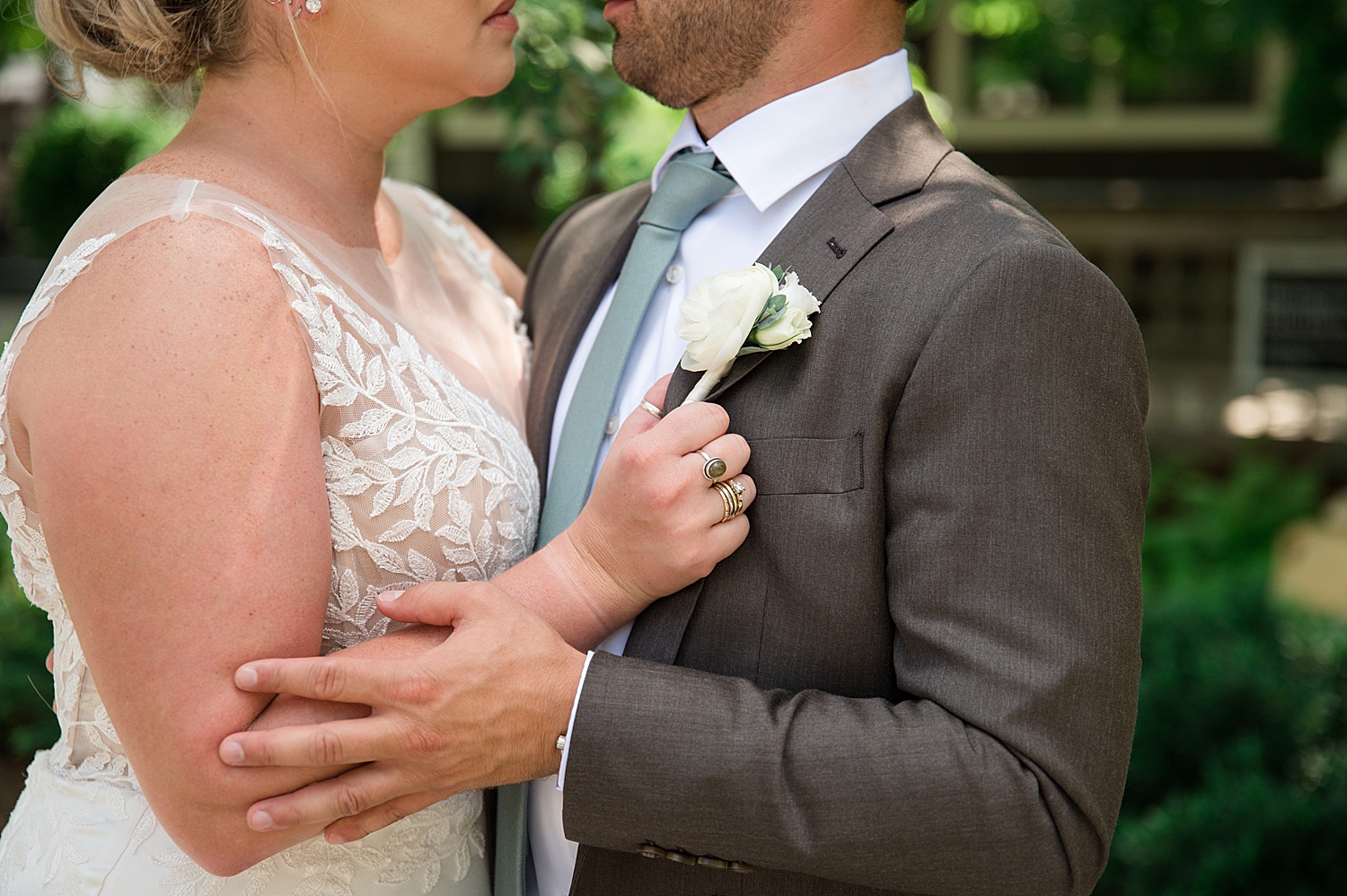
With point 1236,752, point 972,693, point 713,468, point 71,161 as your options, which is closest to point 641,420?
point 713,468

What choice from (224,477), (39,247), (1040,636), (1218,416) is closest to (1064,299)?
(1040,636)

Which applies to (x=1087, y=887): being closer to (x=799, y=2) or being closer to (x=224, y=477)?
(x=224, y=477)

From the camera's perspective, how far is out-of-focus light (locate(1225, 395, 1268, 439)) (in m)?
8.38

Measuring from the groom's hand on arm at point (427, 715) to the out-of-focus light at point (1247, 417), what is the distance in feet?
25.4

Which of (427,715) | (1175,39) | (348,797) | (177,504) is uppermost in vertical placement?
(177,504)

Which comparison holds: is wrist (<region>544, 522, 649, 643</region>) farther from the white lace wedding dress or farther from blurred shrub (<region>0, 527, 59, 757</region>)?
blurred shrub (<region>0, 527, 59, 757</region>)

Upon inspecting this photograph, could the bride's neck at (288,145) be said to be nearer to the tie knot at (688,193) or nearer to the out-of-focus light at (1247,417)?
the tie knot at (688,193)

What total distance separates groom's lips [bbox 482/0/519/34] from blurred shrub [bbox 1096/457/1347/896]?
9.67 ft

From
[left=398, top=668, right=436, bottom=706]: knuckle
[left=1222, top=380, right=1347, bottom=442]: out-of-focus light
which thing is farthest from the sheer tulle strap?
[left=1222, top=380, right=1347, bottom=442]: out-of-focus light

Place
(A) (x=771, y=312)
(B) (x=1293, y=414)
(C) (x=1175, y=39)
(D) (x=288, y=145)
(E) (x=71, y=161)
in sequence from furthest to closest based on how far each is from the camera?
(E) (x=71, y=161) < (B) (x=1293, y=414) < (C) (x=1175, y=39) < (D) (x=288, y=145) < (A) (x=771, y=312)

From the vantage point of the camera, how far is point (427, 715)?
5.30ft

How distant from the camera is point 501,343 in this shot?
8.20 feet

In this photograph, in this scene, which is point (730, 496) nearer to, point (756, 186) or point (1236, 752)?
point (756, 186)

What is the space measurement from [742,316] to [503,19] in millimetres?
890
